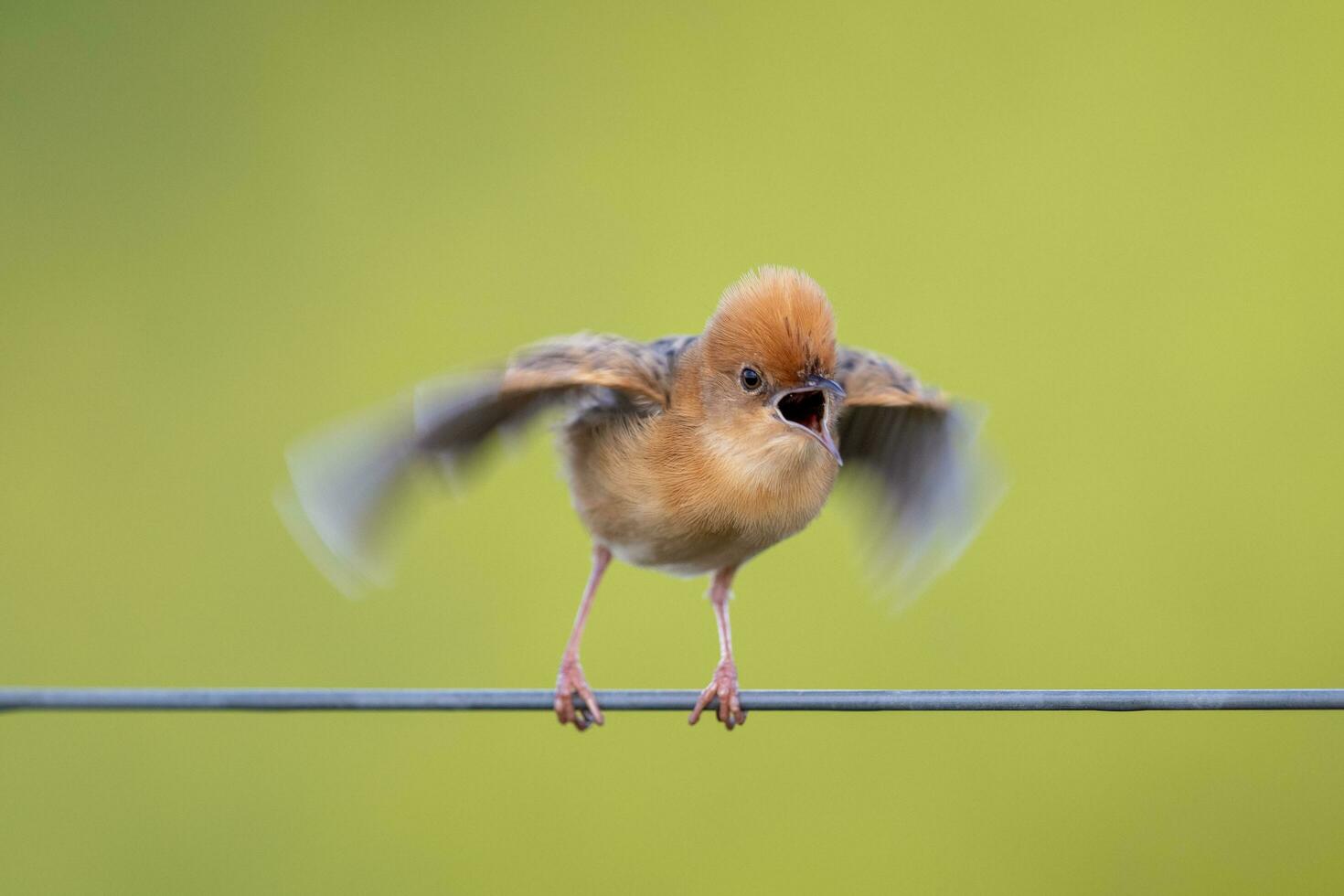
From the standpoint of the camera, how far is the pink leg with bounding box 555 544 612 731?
4.23m

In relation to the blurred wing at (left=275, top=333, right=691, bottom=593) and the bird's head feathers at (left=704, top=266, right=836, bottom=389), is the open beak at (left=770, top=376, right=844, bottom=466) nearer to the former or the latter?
the bird's head feathers at (left=704, top=266, right=836, bottom=389)

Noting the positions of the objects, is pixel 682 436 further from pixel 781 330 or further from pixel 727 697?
pixel 727 697

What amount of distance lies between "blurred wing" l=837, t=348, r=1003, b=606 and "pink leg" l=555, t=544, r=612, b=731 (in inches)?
30.4

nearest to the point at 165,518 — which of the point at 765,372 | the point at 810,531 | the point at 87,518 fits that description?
the point at 87,518

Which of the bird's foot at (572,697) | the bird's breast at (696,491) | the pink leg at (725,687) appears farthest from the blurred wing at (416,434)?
the pink leg at (725,687)

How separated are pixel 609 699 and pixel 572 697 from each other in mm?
943

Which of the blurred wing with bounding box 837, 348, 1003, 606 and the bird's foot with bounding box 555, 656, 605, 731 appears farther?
the blurred wing with bounding box 837, 348, 1003, 606

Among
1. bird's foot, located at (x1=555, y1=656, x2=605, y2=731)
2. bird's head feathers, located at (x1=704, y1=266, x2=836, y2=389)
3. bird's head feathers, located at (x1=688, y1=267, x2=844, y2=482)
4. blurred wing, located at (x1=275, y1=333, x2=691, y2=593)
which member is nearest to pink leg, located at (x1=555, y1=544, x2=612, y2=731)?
bird's foot, located at (x1=555, y1=656, x2=605, y2=731)

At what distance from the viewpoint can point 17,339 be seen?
7473 millimetres

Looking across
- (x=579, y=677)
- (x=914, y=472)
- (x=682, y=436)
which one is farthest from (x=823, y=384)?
(x=579, y=677)

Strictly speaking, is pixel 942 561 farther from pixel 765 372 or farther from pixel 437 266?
pixel 437 266

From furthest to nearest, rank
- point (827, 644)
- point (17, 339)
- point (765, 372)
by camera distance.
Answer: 1. point (17, 339)
2. point (827, 644)
3. point (765, 372)

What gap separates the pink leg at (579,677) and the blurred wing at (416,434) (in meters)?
0.57

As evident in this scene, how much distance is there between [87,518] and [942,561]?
3.96 m
